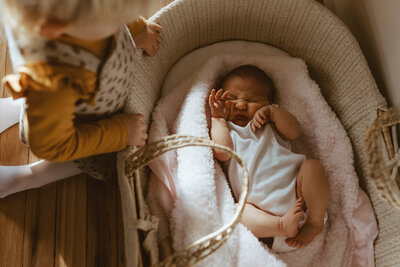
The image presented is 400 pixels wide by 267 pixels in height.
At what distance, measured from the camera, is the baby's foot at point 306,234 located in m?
0.98

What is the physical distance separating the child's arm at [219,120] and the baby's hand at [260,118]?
87 mm

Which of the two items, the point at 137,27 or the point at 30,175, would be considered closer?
the point at 137,27

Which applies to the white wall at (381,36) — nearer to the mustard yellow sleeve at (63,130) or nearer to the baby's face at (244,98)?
the baby's face at (244,98)

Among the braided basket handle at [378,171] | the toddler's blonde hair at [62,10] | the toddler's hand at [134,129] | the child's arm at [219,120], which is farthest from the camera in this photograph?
the child's arm at [219,120]

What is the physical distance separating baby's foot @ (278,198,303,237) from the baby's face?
0.34 meters

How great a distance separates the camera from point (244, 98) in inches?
46.6

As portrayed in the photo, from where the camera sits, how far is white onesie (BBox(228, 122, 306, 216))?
1.03 m

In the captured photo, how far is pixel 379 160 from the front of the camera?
66 centimetres

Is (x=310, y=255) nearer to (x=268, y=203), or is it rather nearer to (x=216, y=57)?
(x=268, y=203)

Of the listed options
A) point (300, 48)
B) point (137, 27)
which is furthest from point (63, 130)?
point (300, 48)

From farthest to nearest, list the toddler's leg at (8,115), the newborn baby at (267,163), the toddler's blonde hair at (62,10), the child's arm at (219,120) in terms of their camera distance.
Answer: the toddler's leg at (8,115) < the child's arm at (219,120) < the newborn baby at (267,163) < the toddler's blonde hair at (62,10)

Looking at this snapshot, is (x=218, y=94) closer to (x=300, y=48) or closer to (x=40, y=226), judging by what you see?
(x=300, y=48)

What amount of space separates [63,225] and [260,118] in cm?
72

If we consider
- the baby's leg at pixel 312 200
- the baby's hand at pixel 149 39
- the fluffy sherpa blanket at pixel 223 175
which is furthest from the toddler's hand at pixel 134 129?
the baby's leg at pixel 312 200
